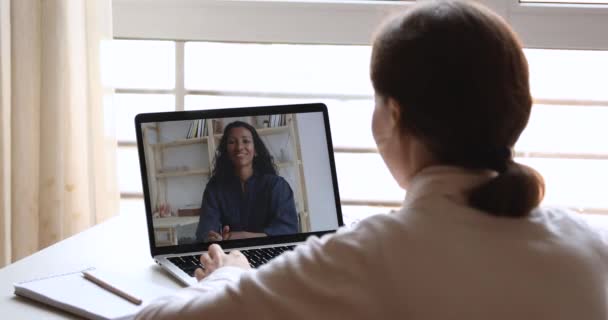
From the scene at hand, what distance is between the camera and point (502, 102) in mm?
969

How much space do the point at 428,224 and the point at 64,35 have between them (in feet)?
4.99

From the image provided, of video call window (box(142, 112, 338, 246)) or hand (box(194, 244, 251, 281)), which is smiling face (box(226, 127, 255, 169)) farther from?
hand (box(194, 244, 251, 281))

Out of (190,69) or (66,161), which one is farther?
(190,69)

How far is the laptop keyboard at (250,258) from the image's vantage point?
57.3 inches

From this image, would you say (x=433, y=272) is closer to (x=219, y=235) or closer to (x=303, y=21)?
(x=219, y=235)

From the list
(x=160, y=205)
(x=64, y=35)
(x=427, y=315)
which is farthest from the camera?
(x=64, y=35)

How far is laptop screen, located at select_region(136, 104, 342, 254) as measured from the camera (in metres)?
1.54

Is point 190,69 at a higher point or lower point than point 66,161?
higher

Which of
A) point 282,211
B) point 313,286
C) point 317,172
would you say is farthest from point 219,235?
point 313,286

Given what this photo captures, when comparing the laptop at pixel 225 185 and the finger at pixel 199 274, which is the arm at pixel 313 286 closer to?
the finger at pixel 199 274

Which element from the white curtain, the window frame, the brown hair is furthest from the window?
the brown hair

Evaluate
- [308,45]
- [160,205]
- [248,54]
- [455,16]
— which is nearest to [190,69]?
[248,54]

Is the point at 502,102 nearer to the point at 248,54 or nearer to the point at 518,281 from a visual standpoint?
the point at 518,281

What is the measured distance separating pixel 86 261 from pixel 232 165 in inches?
12.1
